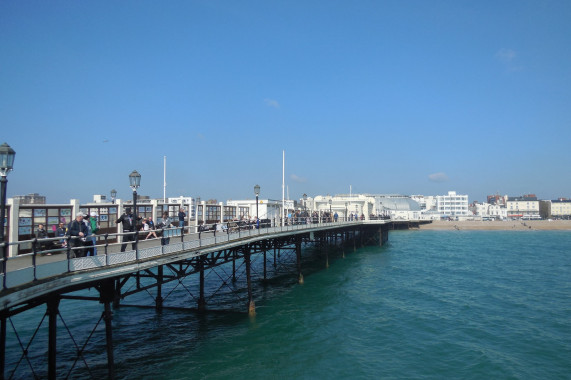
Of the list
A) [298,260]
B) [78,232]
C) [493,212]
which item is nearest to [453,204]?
[493,212]

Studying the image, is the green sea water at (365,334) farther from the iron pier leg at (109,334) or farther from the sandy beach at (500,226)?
the sandy beach at (500,226)

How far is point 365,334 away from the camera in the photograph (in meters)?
17.7

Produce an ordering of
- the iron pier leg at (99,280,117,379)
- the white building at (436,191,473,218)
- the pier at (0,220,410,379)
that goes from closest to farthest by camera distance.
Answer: the pier at (0,220,410,379)
the iron pier leg at (99,280,117,379)
the white building at (436,191,473,218)

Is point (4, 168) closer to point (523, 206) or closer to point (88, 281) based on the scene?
point (88, 281)

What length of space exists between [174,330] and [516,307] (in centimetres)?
1964

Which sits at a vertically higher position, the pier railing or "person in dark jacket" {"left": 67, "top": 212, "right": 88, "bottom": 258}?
"person in dark jacket" {"left": 67, "top": 212, "right": 88, "bottom": 258}

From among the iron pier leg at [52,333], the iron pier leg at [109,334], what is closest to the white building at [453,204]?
the iron pier leg at [109,334]

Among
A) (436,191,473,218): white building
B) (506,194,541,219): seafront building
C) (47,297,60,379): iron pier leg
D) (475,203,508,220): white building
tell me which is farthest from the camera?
(506,194,541,219): seafront building

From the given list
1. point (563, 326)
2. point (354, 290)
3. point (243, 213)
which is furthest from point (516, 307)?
point (243, 213)

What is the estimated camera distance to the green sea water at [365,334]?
45.5 ft

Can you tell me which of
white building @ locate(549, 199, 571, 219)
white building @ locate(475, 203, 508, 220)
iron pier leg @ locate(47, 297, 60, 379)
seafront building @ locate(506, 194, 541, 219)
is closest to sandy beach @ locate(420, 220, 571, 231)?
white building @ locate(475, 203, 508, 220)

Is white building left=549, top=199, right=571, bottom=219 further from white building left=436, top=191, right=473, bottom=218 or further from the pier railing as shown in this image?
the pier railing

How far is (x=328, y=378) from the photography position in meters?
13.2

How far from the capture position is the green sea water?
13.9 m
